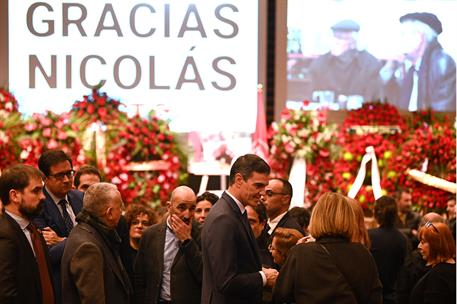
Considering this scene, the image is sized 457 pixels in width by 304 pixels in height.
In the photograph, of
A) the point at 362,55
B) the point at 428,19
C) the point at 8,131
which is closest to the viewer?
the point at 8,131

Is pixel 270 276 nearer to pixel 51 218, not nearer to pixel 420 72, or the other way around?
pixel 51 218

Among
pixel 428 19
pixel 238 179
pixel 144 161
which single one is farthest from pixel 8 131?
pixel 428 19

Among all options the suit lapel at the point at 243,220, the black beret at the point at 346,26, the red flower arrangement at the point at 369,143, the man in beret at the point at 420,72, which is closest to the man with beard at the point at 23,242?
the suit lapel at the point at 243,220

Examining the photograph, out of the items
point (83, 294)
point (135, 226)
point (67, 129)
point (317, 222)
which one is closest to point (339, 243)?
point (317, 222)

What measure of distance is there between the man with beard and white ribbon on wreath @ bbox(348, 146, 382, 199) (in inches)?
207

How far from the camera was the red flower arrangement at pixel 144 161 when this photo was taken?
9.46 meters

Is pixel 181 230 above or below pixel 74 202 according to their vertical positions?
below

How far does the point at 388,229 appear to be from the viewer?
754 cm

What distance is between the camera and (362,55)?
1184cm

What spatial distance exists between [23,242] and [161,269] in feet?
4.63

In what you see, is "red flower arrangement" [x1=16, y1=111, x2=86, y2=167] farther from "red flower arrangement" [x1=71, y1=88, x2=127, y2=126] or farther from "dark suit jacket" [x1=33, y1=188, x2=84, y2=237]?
"dark suit jacket" [x1=33, y1=188, x2=84, y2=237]

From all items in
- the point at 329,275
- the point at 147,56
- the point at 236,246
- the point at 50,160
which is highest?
the point at 147,56

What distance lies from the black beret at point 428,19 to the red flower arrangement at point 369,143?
4.83 ft

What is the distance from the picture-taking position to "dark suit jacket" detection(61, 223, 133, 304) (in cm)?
496
